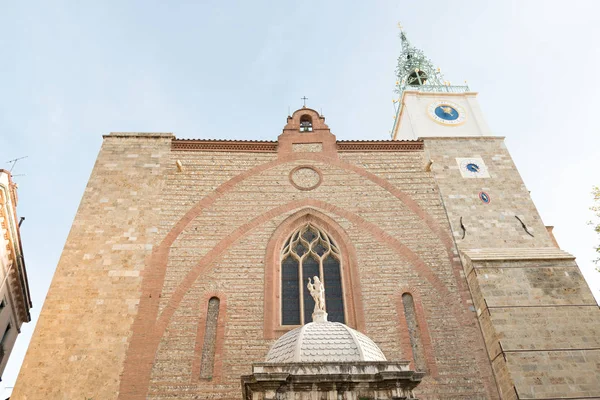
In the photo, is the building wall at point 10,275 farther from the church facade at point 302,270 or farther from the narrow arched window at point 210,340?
the narrow arched window at point 210,340

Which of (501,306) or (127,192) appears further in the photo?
(127,192)

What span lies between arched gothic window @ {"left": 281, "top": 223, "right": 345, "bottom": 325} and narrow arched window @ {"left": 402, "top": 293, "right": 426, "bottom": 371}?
159 cm

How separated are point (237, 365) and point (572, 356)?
7.23 m

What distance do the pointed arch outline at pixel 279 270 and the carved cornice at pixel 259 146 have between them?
2785mm

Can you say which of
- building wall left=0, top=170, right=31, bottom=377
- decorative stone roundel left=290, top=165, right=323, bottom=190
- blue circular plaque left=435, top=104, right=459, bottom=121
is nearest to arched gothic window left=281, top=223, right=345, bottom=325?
decorative stone roundel left=290, top=165, right=323, bottom=190

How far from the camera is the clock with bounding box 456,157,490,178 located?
14.6 m

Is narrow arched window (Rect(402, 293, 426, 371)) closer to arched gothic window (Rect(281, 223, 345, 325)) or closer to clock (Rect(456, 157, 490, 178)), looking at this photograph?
arched gothic window (Rect(281, 223, 345, 325))

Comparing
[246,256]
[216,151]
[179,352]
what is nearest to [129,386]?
[179,352]

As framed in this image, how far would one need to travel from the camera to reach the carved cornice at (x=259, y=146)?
587 inches

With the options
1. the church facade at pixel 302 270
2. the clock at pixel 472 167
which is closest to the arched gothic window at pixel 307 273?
the church facade at pixel 302 270

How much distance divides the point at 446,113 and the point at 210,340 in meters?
12.1

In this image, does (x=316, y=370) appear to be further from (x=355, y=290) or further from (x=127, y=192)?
(x=127, y=192)

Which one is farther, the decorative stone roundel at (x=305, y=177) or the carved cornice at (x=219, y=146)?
the carved cornice at (x=219, y=146)

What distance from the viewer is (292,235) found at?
13125mm
